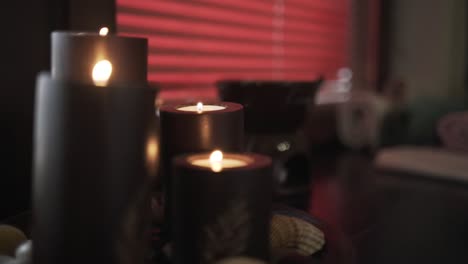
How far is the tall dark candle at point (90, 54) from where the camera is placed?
1.55 feet

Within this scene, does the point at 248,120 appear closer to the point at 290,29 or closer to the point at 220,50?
the point at 220,50

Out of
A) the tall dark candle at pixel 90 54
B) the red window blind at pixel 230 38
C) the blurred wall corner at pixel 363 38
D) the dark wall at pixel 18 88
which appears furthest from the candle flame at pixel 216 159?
the blurred wall corner at pixel 363 38

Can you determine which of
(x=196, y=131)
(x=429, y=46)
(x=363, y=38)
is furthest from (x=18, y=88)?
(x=429, y=46)

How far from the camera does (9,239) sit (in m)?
0.48

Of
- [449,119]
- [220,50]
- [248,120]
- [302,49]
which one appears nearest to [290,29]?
[302,49]

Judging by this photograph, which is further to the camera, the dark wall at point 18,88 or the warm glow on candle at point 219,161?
the dark wall at point 18,88

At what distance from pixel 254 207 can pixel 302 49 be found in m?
1.45

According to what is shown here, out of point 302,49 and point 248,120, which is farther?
point 302,49

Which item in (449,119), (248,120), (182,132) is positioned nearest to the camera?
(182,132)

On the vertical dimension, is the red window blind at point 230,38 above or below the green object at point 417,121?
above

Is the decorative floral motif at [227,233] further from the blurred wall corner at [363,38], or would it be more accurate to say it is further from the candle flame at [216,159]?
the blurred wall corner at [363,38]

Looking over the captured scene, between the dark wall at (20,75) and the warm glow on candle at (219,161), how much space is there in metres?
0.41

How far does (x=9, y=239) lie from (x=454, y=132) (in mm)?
1342

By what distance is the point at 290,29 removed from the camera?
5.39ft
